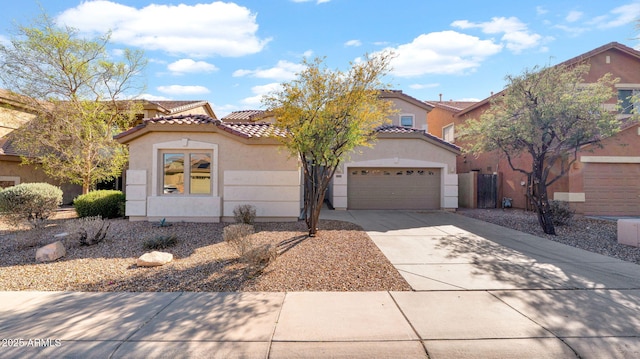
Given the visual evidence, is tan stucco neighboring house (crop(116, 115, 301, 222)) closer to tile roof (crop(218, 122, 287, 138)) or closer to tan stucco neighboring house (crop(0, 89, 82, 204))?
tile roof (crop(218, 122, 287, 138))

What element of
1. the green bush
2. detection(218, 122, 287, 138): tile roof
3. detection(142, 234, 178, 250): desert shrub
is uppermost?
detection(218, 122, 287, 138): tile roof

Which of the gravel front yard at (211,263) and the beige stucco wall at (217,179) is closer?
the gravel front yard at (211,263)

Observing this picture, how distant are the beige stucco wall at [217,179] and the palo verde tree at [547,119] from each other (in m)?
7.72

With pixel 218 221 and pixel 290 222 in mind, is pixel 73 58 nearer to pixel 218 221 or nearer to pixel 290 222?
pixel 218 221

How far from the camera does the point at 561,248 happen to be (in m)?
7.90

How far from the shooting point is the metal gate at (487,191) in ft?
54.6

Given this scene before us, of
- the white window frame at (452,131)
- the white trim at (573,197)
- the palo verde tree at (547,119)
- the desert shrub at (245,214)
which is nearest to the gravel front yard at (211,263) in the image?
the desert shrub at (245,214)

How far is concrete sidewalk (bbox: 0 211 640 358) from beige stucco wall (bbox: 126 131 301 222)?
583 centimetres

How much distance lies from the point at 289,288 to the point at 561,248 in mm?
7507

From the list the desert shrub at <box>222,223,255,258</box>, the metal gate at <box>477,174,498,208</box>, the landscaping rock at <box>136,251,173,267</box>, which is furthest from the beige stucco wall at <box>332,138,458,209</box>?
the landscaping rock at <box>136,251,173,267</box>

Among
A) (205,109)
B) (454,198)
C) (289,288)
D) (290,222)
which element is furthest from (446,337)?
(205,109)

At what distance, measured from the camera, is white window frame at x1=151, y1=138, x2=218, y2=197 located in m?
10.7

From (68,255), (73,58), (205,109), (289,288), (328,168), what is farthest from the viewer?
(205,109)

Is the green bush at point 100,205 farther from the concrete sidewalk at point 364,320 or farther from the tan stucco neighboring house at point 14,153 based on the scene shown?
the concrete sidewalk at point 364,320
